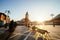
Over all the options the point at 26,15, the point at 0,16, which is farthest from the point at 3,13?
the point at 26,15

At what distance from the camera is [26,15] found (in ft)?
311

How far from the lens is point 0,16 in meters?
71.9

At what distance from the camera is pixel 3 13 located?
7612 centimetres

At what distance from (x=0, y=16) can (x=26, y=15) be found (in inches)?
1125

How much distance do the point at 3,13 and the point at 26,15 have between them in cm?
2461

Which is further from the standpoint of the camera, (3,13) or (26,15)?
(26,15)

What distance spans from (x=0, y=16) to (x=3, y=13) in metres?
4.94

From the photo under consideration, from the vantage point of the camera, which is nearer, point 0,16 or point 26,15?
point 0,16

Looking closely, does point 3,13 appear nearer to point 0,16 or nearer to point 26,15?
point 0,16
